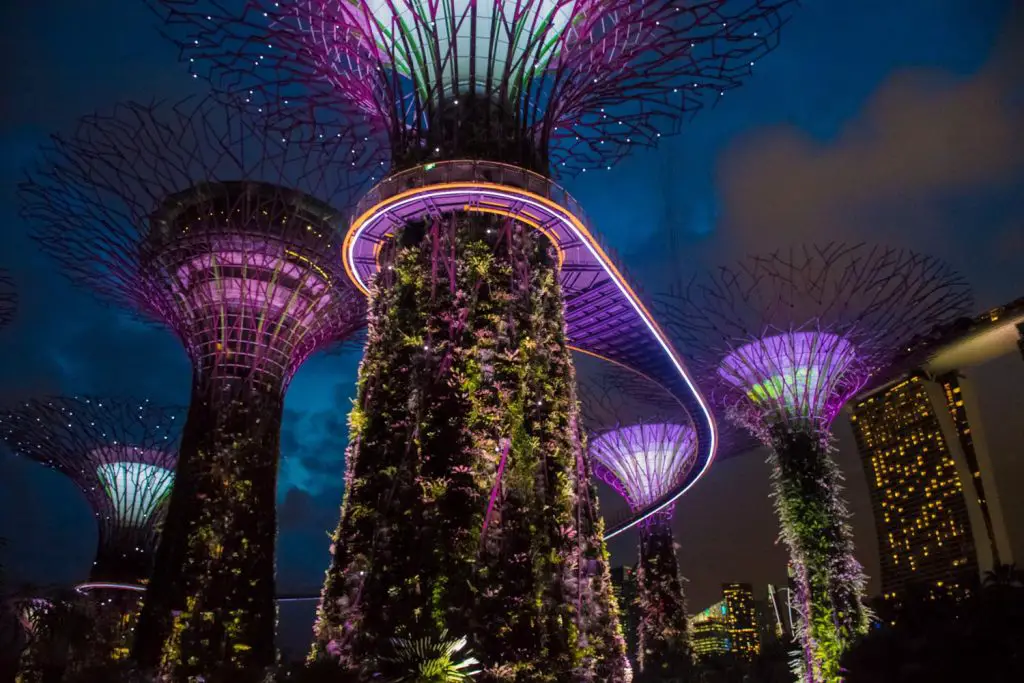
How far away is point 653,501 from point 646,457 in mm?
2073

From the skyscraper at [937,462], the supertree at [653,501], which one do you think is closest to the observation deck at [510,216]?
the supertree at [653,501]

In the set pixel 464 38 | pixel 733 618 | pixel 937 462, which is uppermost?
pixel 464 38

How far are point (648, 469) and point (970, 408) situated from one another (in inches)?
698

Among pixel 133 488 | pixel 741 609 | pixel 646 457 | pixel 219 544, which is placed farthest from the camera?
pixel 741 609

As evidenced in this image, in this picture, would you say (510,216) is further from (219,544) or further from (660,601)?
(660,601)

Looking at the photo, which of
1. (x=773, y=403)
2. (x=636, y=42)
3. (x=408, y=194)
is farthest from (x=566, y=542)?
(x=773, y=403)

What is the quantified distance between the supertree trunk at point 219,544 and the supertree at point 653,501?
14615mm

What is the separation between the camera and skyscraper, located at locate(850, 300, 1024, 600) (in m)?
33.7

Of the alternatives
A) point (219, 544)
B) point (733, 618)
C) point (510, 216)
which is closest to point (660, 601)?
point (219, 544)

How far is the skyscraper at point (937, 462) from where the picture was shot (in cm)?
3369

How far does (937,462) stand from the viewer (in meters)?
43.0

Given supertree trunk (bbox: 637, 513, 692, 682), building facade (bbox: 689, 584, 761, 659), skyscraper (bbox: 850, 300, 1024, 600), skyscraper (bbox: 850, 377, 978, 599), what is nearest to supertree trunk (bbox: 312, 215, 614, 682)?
supertree trunk (bbox: 637, 513, 692, 682)

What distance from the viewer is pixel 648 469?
31.9m

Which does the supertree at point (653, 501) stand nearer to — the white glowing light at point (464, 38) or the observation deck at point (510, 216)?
the observation deck at point (510, 216)
